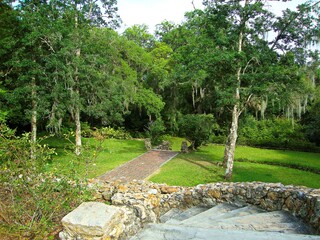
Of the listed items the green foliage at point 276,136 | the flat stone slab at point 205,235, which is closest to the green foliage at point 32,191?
the flat stone slab at point 205,235

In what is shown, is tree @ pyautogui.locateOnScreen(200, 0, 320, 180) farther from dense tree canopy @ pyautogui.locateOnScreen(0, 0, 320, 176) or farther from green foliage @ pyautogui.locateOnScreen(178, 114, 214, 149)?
green foliage @ pyautogui.locateOnScreen(178, 114, 214, 149)

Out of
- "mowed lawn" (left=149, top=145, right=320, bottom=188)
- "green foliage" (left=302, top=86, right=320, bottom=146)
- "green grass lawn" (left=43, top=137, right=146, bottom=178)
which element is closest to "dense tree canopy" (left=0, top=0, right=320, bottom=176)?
"mowed lawn" (left=149, top=145, right=320, bottom=188)

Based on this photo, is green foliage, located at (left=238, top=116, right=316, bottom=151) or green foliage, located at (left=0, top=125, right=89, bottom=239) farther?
green foliage, located at (left=238, top=116, right=316, bottom=151)

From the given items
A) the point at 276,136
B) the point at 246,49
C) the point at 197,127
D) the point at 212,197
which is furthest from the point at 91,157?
the point at 276,136

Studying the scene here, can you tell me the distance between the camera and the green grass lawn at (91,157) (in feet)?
17.6

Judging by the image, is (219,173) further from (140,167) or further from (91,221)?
(91,221)

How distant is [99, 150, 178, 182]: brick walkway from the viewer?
11477 millimetres

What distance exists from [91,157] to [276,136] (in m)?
22.0

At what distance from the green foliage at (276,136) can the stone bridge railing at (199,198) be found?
15594mm

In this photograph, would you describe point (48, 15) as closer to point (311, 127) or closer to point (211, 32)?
point (211, 32)

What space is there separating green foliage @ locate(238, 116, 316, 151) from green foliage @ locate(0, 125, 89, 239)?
60.8 feet

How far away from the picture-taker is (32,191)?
15.5 ft

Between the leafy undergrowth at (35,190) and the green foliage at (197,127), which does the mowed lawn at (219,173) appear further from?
the leafy undergrowth at (35,190)

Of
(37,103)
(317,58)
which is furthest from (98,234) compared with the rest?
(317,58)
